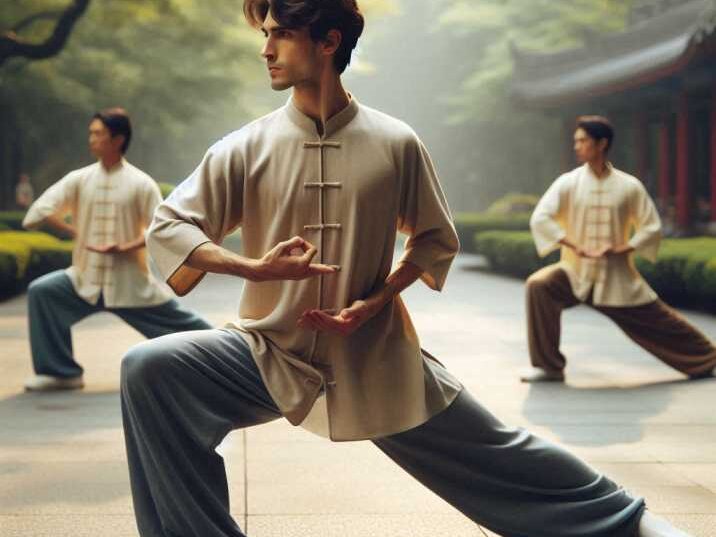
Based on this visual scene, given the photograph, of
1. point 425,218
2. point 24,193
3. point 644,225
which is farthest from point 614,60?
point 425,218

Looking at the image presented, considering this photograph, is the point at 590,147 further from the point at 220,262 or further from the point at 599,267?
the point at 220,262

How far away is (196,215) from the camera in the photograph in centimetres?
336

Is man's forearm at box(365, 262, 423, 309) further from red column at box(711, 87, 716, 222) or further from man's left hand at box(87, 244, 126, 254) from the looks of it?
red column at box(711, 87, 716, 222)

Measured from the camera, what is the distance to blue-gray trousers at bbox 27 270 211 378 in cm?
820

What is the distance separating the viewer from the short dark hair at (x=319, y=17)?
3.35 metres

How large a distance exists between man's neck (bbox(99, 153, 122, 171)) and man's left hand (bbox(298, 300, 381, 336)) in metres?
5.20

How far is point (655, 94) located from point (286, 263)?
73.2 ft

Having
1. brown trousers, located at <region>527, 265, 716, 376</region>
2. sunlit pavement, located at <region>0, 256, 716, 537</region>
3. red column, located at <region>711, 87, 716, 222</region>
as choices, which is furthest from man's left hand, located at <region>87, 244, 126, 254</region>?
red column, located at <region>711, 87, 716, 222</region>

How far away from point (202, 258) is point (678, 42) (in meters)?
20.4

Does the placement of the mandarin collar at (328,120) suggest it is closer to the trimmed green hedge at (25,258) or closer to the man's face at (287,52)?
the man's face at (287,52)

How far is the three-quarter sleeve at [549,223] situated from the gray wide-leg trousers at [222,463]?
4901 mm

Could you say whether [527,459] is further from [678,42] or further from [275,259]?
[678,42]

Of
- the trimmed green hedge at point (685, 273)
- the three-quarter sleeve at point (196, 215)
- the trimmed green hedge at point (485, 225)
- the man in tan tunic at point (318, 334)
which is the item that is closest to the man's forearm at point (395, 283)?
the man in tan tunic at point (318, 334)

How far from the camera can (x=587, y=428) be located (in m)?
6.77
